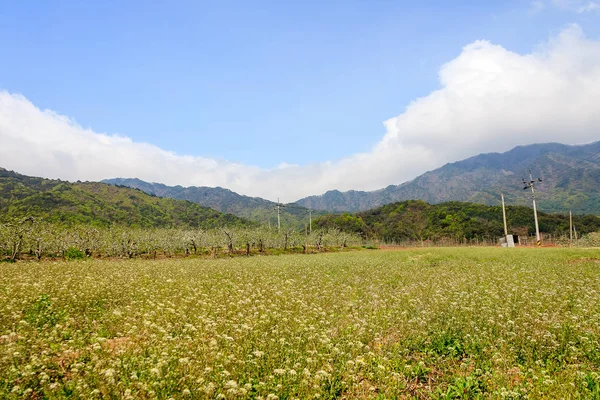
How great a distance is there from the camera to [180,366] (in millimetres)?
6422

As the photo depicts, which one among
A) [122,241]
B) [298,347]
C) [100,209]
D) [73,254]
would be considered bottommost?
[298,347]

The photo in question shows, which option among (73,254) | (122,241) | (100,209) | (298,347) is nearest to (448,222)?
(122,241)

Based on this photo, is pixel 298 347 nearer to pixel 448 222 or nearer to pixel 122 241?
pixel 122 241

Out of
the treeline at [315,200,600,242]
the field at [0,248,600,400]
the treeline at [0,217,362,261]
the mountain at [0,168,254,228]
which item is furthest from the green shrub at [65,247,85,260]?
the treeline at [315,200,600,242]

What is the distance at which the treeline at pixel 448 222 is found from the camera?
409 feet

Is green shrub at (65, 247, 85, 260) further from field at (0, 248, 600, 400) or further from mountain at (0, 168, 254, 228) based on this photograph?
mountain at (0, 168, 254, 228)

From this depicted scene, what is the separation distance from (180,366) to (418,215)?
16705 centimetres

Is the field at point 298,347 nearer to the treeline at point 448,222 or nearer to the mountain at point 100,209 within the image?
the mountain at point 100,209

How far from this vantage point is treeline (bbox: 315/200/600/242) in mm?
124688

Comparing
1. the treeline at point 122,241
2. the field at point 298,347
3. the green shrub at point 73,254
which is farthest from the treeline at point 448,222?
the field at point 298,347

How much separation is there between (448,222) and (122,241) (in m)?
123

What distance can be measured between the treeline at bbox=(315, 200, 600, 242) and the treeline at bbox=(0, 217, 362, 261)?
172 feet

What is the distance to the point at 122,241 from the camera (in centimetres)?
6419

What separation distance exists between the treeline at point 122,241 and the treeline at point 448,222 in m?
52.4
